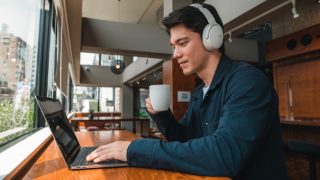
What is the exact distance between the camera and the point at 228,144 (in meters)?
0.64

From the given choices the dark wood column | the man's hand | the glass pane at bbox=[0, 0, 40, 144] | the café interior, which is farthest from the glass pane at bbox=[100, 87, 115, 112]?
the man's hand

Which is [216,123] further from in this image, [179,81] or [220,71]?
[179,81]

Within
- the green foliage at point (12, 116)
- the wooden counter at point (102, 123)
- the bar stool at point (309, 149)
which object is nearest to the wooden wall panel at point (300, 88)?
the bar stool at point (309, 149)

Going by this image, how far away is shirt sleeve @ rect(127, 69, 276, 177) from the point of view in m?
0.63

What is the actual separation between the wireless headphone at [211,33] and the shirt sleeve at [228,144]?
10.3 inches

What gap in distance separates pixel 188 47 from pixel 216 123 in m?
0.32

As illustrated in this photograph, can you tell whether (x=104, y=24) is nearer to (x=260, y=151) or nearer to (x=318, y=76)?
(x=318, y=76)

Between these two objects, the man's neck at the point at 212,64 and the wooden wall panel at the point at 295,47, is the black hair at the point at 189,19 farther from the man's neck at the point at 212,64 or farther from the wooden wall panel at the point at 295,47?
the wooden wall panel at the point at 295,47

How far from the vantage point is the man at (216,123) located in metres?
0.64

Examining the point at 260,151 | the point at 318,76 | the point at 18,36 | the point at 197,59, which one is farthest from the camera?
the point at 318,76

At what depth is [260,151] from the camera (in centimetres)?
77

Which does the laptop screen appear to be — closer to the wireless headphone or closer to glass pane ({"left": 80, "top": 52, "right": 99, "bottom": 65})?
the wireless headphone

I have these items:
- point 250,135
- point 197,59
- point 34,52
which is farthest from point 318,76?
point 34,52

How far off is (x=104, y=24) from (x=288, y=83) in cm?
329
